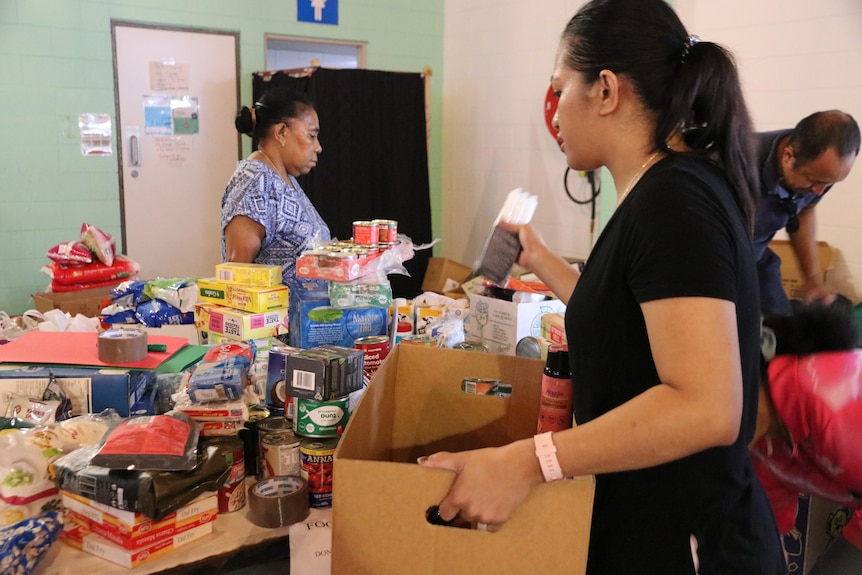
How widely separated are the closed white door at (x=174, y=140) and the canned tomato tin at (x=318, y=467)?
4.15 m

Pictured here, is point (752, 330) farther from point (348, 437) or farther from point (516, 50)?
point (516, 50)

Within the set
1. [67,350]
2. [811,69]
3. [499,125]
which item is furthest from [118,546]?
[499,125]

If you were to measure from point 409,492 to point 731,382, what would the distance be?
0.44 meters

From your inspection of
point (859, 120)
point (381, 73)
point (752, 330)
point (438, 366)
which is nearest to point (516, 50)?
point (381, 73)

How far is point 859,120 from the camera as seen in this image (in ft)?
10.5

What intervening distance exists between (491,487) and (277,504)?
50 centimetres

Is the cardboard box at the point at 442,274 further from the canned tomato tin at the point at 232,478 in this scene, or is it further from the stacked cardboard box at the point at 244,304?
the canned tomato tin at the point at 232,478

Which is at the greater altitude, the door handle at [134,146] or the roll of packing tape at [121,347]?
the door handle at [134,146]

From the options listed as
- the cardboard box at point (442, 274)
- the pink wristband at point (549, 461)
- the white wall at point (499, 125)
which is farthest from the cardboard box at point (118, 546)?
the white wall at point (499, 125)

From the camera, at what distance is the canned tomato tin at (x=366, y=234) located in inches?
82.4

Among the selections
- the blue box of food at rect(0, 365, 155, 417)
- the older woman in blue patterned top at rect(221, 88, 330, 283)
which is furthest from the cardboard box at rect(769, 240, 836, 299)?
the blue box of food at rect(0, 365, 155, 417)

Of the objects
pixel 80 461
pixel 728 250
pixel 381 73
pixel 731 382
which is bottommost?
pixel 80 461

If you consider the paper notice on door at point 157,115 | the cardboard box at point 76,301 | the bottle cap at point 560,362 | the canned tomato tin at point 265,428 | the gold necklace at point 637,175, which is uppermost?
the paper notice on door at point 157,115

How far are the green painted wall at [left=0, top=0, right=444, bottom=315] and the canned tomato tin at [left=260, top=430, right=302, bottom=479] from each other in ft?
13.2
